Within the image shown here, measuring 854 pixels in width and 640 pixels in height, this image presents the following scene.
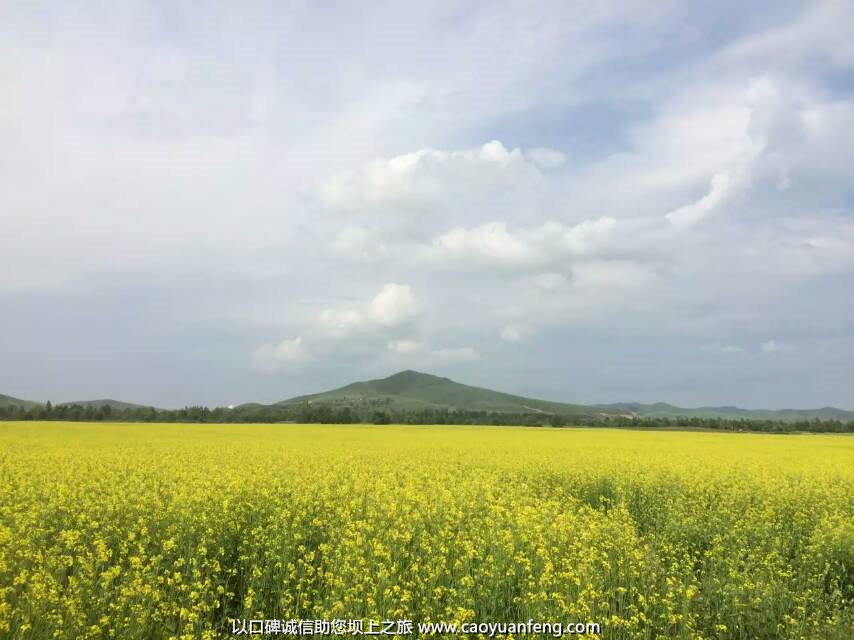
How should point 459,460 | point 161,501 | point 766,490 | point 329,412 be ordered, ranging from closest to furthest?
point 161,501 < point 766,490 < point 459,460 < point 329,412

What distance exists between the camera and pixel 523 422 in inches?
3620

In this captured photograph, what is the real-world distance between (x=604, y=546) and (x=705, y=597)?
169cm

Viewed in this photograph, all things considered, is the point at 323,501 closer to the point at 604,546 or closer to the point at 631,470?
the point at 604,546

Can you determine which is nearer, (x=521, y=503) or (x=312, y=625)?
(x=312, y=625)

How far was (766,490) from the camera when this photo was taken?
50.6 ft

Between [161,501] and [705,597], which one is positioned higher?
[161,501]

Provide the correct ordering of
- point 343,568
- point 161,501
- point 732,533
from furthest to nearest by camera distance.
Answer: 1. point 732,533
2. point 161,501
3. point 343,568

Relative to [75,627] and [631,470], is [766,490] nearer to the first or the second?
[631,470]

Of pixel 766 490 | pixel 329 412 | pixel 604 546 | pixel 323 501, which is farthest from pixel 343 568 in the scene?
pixel 329 412

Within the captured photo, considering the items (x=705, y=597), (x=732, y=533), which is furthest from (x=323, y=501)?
(x=732, y=533)

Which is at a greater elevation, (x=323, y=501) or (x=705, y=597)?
(x=323, y=501)

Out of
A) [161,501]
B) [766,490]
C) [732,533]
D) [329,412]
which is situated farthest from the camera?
[329,412]

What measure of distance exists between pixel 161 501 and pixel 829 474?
2070cm

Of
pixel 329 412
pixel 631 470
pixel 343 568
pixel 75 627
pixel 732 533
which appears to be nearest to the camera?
pixel 75 627
